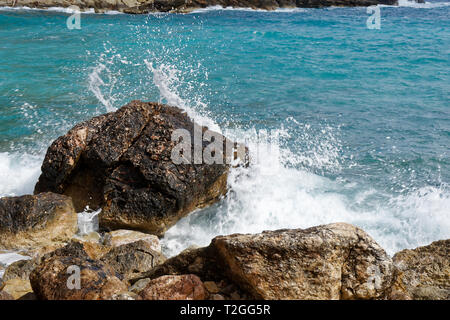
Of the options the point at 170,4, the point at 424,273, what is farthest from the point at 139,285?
the point at 170,4

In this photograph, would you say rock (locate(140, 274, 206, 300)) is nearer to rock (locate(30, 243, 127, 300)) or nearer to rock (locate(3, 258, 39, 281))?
rock (locate(30, 243, 127, 300))

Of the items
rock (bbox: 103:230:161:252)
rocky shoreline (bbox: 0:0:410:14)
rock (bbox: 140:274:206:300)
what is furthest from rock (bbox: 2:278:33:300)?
rocky shoreline (bbox: 0:0:410:14)

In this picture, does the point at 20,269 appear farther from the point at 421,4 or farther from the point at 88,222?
the point at 421,4

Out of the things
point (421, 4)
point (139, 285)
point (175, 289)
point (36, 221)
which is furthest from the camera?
point (421, 4)

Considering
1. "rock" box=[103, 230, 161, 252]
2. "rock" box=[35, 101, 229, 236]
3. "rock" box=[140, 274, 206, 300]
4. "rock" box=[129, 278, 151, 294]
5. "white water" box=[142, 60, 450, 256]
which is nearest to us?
"rock" box=[140, 274, 206, 300]

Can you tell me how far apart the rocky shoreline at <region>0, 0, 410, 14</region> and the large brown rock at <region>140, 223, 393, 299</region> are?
29.5 m

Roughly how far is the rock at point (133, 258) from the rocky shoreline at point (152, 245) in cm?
1

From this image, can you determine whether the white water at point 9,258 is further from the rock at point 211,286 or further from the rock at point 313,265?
the rock at point 313,265

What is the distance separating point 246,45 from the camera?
19516mm

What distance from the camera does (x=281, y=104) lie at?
12.0m

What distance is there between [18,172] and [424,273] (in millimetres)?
7105

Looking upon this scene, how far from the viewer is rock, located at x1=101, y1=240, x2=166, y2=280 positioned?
16.4 feet

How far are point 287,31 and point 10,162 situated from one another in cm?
1770
